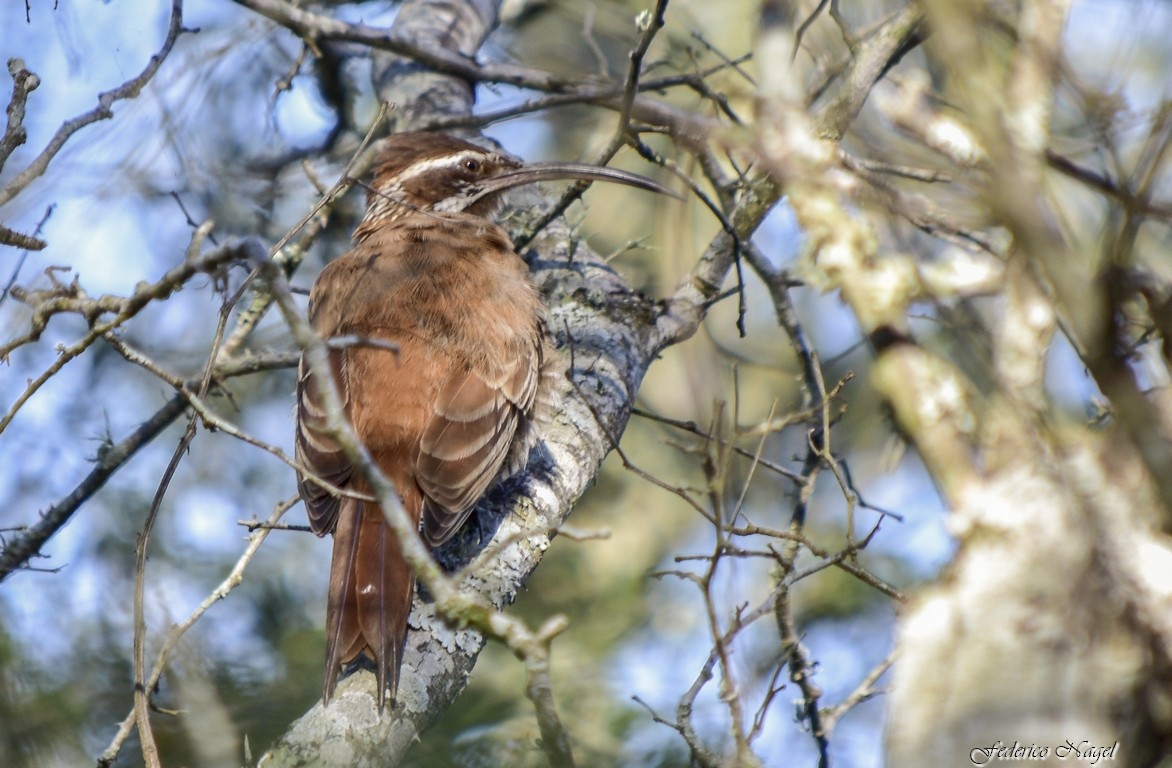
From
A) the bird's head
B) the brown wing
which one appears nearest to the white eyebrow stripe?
the bird's head

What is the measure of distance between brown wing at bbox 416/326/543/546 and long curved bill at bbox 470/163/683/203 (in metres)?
1.00

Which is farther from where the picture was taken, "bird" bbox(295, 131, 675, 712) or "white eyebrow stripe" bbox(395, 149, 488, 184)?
A: "white eyebrow stripe" bbox(395, 149, 488, 184)

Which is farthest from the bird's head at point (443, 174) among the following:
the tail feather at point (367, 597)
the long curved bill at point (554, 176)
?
the tail feather at point (367, 597)

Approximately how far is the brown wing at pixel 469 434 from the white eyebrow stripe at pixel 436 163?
4.30 ft

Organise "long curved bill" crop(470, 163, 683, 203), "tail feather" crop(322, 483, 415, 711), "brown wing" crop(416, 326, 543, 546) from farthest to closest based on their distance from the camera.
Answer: "long curved bill" crop(470, 163, 683, 203), "brown wing" crop(416, 326, 543, 546), "tail feather" crop(322, 483, 415, 711)

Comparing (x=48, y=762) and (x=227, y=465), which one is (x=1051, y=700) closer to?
(x=48, y=762)

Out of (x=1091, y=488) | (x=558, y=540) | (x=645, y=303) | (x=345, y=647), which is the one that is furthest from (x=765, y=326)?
(x=1091, y=488)

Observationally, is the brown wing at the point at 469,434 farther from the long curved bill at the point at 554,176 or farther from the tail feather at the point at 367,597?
the long curved bill at the point at 554,176

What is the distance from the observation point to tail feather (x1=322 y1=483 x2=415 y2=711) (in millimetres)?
3420

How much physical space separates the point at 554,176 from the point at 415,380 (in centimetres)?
166

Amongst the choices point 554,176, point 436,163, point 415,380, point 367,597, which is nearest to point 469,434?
point 415,380

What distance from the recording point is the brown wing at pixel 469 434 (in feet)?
13.3

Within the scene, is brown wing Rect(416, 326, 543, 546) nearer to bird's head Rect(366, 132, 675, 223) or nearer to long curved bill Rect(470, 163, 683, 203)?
long curved bill Rect(470, 163, 683, 203)

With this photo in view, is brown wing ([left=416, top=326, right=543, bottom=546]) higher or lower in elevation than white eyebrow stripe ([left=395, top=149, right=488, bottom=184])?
lower
